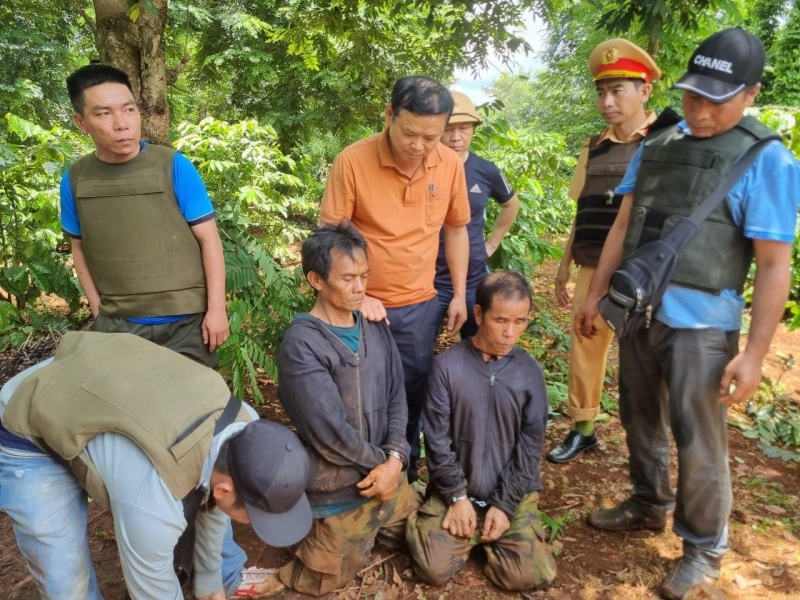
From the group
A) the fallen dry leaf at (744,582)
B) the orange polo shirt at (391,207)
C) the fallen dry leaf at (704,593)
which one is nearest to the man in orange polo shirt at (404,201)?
the orange polo shirt at (391,207)

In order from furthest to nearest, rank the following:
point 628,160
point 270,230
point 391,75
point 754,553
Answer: point 391,75, point 270,230, point 628,160, point 754,553

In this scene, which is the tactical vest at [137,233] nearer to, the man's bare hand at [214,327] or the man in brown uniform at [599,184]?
the man's bare hand at [214,327]

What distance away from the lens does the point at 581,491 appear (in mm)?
3076

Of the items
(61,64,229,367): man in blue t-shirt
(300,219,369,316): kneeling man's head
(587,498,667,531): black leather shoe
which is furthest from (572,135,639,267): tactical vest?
(61,64,229,367): man in blue t-shirt

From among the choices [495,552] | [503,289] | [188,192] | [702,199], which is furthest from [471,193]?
[495,552]

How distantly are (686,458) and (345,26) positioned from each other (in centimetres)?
424

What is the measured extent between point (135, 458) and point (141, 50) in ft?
8.70

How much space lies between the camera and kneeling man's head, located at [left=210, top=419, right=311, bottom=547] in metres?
1.57

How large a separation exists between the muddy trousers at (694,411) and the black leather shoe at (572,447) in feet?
3.15

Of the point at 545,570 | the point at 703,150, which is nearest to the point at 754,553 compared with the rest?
the point at 545,570

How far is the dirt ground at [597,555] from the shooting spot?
2.40 meters

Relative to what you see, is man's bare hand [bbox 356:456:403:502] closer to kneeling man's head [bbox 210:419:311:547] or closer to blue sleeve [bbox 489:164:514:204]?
kneeling man's head [bbox 210:419:311:547]

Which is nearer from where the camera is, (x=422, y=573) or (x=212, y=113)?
(x=422, y=573)

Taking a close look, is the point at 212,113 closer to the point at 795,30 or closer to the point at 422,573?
the point at 422,573
